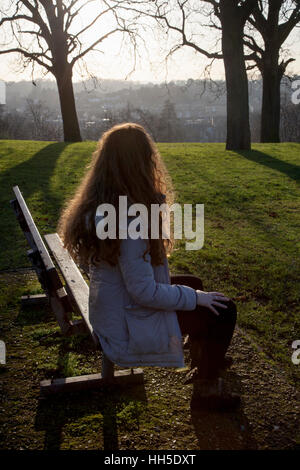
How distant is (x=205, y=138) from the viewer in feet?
265

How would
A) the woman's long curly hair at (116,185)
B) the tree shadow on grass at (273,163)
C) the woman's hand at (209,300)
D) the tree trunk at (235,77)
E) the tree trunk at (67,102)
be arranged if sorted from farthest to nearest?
1. the tree trunk at (67,102)
2. the tree trunk at (235,77)
3. the tree shadow on grass at (273,163)
4. the woman's hand at (209,300)
5. the woman's long curly hair at (116,185)

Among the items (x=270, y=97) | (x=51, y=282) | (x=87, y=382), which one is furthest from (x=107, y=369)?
(x=270, y=97)

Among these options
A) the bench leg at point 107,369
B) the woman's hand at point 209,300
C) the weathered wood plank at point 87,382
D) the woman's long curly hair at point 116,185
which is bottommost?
the weathered wood plank at point 87,382

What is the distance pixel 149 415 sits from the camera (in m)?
2.83

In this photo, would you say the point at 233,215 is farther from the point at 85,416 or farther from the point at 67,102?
the point at 67,102

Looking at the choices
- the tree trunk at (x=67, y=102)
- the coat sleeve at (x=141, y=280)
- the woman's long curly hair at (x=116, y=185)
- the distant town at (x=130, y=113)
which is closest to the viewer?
the coat sleeve at (x=141, y=280)

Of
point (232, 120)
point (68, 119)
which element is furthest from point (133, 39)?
point (232, 120)

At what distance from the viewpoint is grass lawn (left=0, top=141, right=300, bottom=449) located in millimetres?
2662

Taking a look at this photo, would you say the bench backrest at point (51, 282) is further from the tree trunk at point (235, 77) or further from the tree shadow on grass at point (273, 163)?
the tree trunk at point (235, 77)

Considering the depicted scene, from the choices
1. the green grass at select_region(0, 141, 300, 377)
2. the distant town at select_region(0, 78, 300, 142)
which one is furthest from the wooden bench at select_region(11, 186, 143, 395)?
the distant town at select_region(0, 78, 300, 142)

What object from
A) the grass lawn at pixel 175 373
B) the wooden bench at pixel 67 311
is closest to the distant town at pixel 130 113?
the grass lawn at pixel 175 373

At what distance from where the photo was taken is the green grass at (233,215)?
14.5 ft

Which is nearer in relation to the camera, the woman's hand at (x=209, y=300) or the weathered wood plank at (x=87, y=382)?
the woman's hand at (x=209, y=300)
